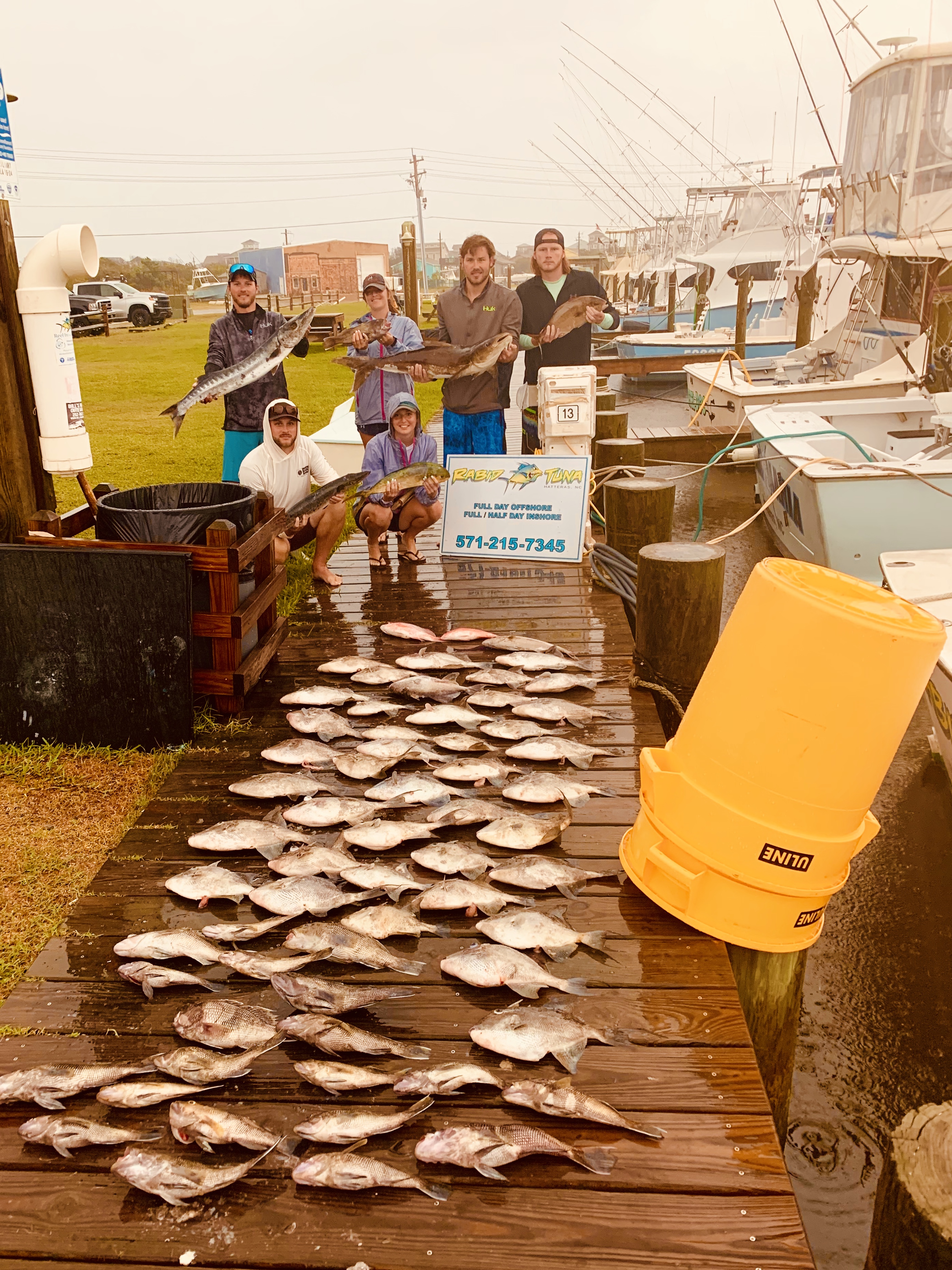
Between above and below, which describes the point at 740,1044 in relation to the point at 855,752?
below

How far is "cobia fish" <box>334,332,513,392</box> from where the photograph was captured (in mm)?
6422

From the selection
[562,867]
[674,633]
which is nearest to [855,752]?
[562,867]

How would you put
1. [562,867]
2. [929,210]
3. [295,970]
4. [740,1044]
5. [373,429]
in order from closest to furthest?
1. [740,1044]
2. [295,970]
3. [562,867]
4. [373,429]
5. [929,210]

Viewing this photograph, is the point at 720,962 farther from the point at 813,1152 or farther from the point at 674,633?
the point at 674,633

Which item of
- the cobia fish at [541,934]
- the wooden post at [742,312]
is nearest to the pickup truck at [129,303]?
the wooden post at [742,312]

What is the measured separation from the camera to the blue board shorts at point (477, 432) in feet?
23.7

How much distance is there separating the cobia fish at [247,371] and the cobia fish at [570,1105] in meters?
4.92

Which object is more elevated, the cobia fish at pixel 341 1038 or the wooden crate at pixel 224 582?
the wooden crate at pixel 224 582

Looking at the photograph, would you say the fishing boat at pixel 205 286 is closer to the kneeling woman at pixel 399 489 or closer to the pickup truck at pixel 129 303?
the pickup truck at pixel 129 303

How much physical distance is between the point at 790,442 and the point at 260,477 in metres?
5.47

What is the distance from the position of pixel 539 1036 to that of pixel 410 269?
16077 millimetres

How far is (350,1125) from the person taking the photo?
220cm

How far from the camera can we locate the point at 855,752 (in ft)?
8.28

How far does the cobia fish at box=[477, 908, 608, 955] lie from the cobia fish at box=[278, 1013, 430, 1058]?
18.7 inches
